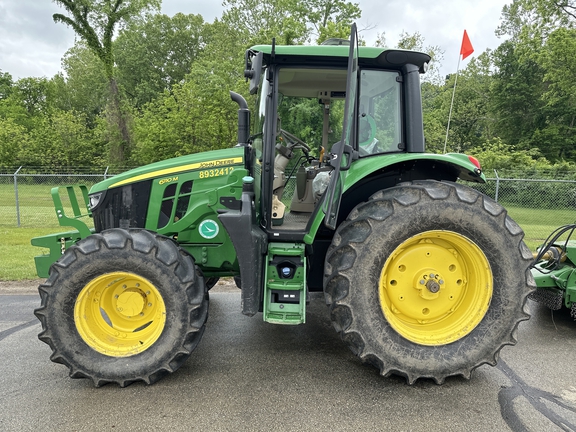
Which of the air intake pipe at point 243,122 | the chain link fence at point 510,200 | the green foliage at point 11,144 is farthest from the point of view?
the green foliage at point 11,144

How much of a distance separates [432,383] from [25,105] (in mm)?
49186

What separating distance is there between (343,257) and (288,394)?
1036mm

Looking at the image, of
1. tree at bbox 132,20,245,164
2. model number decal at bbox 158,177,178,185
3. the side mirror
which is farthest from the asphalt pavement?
tree at bbox 132,20,245,164

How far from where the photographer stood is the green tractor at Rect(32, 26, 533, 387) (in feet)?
9.17

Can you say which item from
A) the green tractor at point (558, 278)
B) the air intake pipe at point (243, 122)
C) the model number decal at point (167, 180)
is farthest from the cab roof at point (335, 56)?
the green tractor at point (558, 278)

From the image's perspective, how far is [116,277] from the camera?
2941 mm

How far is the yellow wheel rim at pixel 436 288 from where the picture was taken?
292 centimetres

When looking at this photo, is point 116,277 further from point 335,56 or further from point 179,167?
point 335,56

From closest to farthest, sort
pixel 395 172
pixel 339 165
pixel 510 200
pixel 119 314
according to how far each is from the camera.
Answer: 1. pixel 339 165
2. pixel 119 314
3. pixel 395 172
4. pixel 510 200

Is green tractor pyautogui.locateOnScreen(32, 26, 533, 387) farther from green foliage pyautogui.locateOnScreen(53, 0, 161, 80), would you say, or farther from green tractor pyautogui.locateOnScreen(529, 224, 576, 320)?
green foliage pyautogui.locateOnScreen(53, 0, 161, 80)

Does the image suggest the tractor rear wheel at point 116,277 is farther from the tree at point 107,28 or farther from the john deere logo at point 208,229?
the tree at point 107,28

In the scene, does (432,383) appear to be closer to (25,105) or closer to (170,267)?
(170,267)

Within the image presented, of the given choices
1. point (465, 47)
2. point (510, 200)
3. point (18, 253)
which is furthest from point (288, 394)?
point (510, 200)

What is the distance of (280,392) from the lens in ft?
9.14
